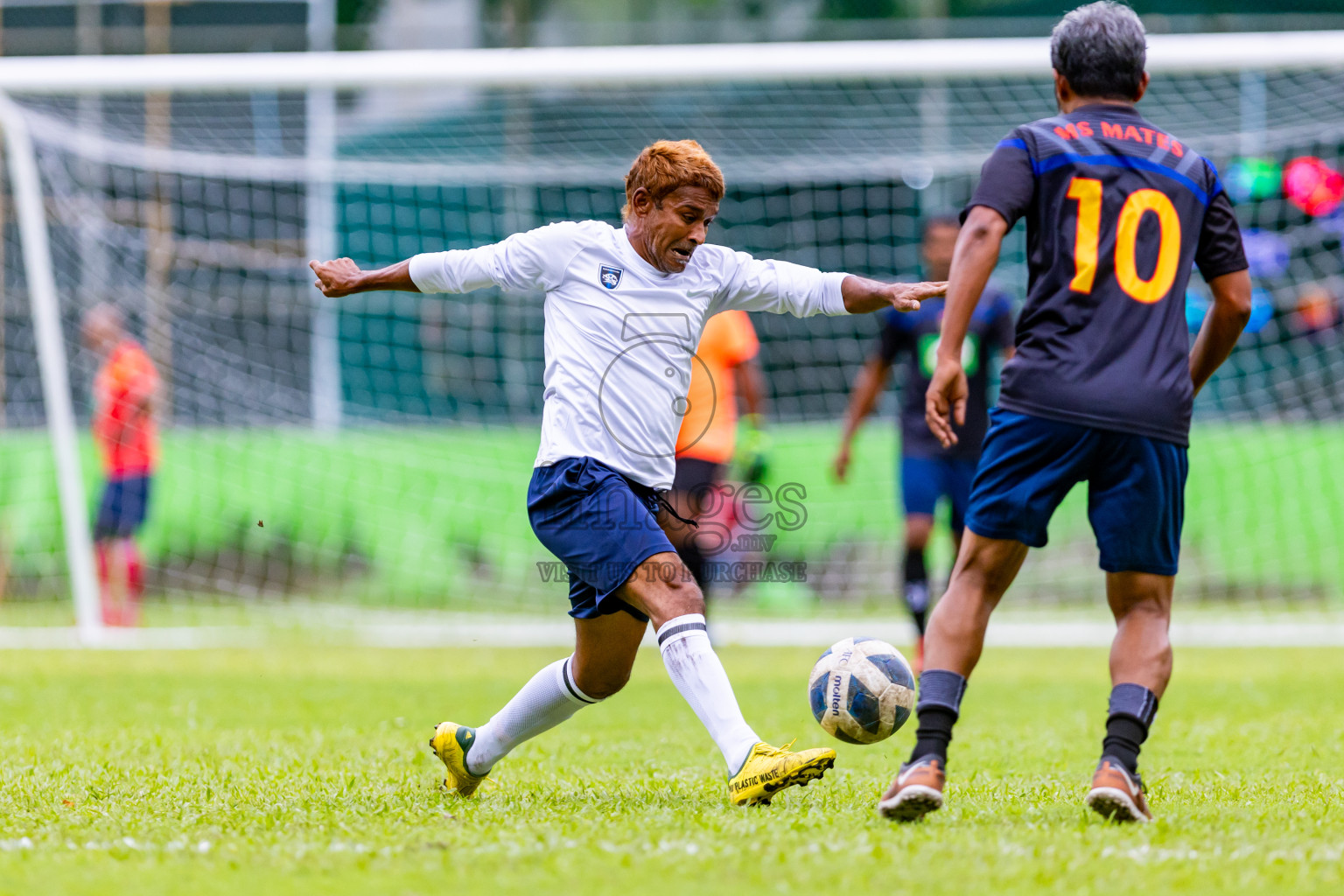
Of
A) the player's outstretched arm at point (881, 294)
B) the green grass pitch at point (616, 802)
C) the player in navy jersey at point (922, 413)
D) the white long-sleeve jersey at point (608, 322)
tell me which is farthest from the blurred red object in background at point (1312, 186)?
the white long-sleeve jersey at point (608, 322)

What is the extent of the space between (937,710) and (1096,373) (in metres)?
0.89

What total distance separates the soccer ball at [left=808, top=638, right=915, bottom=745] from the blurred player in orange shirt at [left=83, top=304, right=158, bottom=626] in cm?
834

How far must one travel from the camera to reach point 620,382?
13.1 feet

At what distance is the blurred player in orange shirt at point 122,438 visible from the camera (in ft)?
35.8

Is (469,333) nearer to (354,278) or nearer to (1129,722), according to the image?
(354,278)

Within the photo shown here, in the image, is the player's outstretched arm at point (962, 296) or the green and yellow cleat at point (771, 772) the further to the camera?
the green and yellow cleat at point (771, 772)

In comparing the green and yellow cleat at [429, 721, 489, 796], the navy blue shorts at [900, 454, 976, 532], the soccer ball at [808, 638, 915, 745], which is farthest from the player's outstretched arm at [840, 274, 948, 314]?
the navy blue shorts at [900, 454, 976, 532]

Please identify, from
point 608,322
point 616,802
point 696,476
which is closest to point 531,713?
point 616,802

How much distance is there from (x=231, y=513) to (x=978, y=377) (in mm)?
7532

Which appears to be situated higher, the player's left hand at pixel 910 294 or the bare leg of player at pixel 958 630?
the player's left hand at pixel 910 294

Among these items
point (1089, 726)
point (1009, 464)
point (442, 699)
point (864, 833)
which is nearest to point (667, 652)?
point (864, 833)

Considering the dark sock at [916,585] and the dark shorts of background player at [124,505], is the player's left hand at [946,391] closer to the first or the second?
the dark sock at [916,585]

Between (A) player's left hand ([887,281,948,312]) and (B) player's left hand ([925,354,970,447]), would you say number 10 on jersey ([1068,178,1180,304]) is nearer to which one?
(B) player's left hand ([925,354,970,447])

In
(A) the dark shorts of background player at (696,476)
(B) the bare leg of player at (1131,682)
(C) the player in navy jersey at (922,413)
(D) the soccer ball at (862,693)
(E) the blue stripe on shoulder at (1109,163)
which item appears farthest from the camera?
(A) the dark shorts of background player at (696,476)
